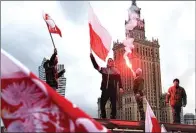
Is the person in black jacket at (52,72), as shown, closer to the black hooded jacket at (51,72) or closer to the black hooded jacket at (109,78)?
the black hooded jacket at (51,72)

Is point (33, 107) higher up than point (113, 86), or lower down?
lower down

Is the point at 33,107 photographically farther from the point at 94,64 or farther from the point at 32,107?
the point at 94,64

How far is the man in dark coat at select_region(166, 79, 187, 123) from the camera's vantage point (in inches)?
456

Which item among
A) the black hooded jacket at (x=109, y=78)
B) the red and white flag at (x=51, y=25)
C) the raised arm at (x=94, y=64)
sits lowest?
the black hooded jacket at (x=109, y=78)

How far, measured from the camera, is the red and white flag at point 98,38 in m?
9.83

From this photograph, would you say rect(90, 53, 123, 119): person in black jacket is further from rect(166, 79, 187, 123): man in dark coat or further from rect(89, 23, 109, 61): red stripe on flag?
rect(166, 79, 187, 123): man in dark coat

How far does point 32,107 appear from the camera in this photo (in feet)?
13.9

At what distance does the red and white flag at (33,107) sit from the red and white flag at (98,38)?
5484 millimetres

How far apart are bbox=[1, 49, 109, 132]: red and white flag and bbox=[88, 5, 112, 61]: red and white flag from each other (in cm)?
548

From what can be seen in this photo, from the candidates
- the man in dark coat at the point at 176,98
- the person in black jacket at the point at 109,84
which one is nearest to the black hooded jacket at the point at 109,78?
the person in black jacket at the point at 109,84

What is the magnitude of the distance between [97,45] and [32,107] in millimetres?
5792

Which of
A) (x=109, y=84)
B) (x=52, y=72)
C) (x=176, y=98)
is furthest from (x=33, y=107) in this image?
(x=176, y=98)

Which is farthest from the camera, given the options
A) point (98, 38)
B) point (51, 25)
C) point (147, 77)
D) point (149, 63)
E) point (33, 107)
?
point (147, 77)

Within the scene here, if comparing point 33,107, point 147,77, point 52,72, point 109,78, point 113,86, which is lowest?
point 33,107
